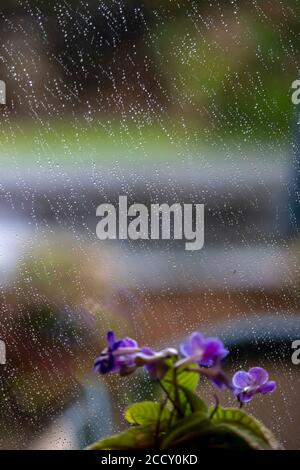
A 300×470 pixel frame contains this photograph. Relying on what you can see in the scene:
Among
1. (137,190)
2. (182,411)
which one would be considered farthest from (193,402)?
(137,190)

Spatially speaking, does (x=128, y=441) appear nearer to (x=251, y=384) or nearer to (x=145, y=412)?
(x=145, y=412)

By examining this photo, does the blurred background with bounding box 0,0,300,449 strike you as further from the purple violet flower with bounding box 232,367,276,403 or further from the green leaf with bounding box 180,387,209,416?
the green leaf with bounding box 180,387,209,416

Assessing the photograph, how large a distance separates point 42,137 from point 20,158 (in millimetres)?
69

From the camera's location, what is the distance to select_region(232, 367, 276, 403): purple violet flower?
0.84m

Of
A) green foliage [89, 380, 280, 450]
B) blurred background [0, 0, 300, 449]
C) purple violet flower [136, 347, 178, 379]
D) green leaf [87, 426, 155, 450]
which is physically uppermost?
blurred background [0, 0, 300, 449]

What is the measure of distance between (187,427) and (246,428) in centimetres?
7

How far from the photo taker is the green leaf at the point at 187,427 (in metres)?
0.69

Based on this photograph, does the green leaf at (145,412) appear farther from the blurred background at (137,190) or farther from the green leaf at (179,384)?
the blurred background at (137,190)

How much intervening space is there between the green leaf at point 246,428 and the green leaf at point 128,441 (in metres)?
0.09

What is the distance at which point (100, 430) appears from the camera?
1291 millimetres

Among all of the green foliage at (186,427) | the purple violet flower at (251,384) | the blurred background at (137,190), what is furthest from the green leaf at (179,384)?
the blurred background at (137,190)

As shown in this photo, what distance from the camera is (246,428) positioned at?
2.30ft

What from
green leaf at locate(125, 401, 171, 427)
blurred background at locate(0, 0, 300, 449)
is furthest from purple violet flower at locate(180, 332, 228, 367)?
blurred background at locate(0, 0, 300, 449)

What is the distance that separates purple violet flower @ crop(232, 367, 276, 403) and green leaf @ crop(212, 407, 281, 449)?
0.09 meters
